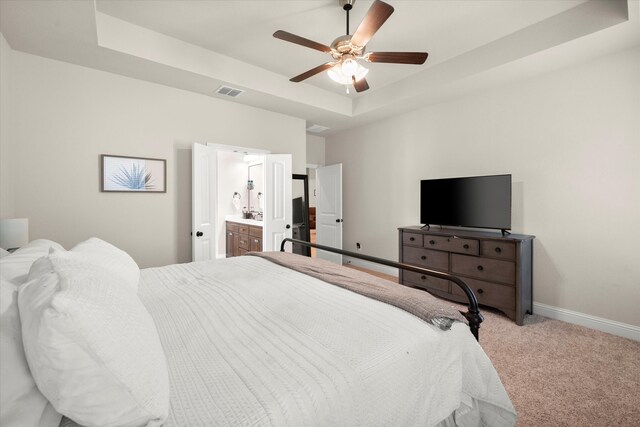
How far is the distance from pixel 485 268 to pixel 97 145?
175 inches

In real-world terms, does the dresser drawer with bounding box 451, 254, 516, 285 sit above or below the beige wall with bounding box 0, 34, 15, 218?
below

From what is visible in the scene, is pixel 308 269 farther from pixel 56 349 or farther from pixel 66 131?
pixel 66 131

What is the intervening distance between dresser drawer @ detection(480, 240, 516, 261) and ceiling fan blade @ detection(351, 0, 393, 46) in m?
2.44

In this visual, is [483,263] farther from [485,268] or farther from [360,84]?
[360,84]

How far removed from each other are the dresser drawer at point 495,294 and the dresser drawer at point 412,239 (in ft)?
2.48

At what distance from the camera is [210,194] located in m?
3.87

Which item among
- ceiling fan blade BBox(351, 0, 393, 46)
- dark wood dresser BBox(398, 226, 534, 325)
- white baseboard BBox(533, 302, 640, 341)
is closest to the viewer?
ceiling fan blade BBox(351, 0, 393, 46)

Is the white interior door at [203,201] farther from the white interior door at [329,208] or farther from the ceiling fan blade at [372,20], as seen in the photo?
the white interior door at [329,208]

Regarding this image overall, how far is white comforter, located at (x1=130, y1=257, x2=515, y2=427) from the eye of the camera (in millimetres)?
869

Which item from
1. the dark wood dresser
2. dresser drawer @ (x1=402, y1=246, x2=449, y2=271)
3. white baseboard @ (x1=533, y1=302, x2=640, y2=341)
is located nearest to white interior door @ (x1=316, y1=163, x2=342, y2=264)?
dresser drawer @ (x1=402, y1=246, x2=449, y2=271)

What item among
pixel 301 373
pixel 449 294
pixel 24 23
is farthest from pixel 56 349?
pixel 449 294

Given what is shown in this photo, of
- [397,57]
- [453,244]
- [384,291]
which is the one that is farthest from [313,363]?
[453,244]

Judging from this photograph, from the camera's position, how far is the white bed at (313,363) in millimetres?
868

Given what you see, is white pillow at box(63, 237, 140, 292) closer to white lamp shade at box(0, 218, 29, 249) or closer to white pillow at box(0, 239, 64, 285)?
white pillow at box(0, 239, 64, 285)
